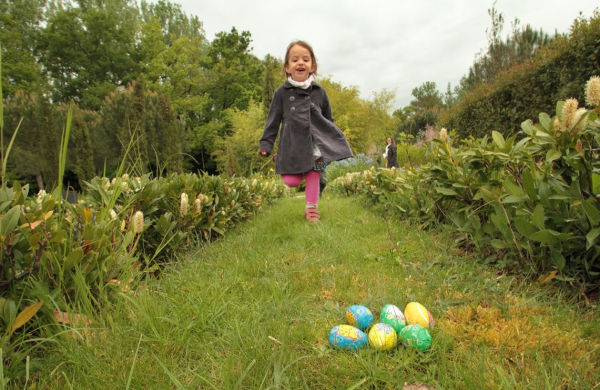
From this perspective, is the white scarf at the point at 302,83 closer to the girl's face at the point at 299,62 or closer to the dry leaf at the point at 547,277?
the girl's face at the point at 299,62

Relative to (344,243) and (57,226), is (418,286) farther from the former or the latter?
(57,226)

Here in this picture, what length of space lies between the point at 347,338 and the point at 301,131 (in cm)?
239

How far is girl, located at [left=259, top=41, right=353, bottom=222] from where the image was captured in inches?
124

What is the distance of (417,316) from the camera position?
116 cm

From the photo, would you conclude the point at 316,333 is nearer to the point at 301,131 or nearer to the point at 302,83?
the point at 301,131

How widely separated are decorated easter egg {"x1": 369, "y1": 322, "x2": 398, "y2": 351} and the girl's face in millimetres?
2714

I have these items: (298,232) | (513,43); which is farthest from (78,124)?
(513,43)

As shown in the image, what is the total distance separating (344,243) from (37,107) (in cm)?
1867

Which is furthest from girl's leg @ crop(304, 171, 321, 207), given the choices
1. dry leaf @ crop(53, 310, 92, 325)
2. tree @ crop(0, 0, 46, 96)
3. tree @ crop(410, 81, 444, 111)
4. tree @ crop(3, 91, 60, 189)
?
Answer: tree @ crop(410, 81, 444, 111)

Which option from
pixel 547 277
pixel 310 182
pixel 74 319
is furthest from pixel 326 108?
pixel 74 319

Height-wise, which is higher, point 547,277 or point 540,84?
point 540,84

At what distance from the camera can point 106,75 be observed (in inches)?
1029

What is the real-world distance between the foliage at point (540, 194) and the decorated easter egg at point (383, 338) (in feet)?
2.65

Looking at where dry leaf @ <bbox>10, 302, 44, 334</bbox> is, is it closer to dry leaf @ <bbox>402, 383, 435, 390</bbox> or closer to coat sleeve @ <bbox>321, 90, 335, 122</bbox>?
dry leaf @ <bbox>402, 383, 435, 390</bbox>
